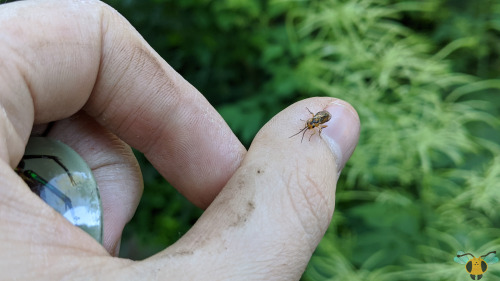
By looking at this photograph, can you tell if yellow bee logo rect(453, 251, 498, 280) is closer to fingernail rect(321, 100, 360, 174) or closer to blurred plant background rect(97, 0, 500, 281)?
blurred plant background rect(97, 0, 500, 281)

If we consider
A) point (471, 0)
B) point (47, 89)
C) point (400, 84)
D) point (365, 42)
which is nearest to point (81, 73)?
point (47, 89)

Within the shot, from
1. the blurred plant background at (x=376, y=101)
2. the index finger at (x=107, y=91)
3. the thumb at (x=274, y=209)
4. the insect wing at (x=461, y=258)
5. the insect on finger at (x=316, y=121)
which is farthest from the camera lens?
the blurred plant background at (x=376, y=101)

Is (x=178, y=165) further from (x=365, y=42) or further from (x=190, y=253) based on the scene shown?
(x=365, y=42)

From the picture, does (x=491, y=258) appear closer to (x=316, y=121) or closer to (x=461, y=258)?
(x=461, y=258)

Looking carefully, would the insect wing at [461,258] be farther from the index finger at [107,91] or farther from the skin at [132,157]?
the index finger at [107,91]

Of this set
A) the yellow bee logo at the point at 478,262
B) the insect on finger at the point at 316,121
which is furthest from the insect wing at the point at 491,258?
the insect on finger at the point at 316,121

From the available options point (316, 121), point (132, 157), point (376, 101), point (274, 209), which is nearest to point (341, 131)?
point (316, 121)
